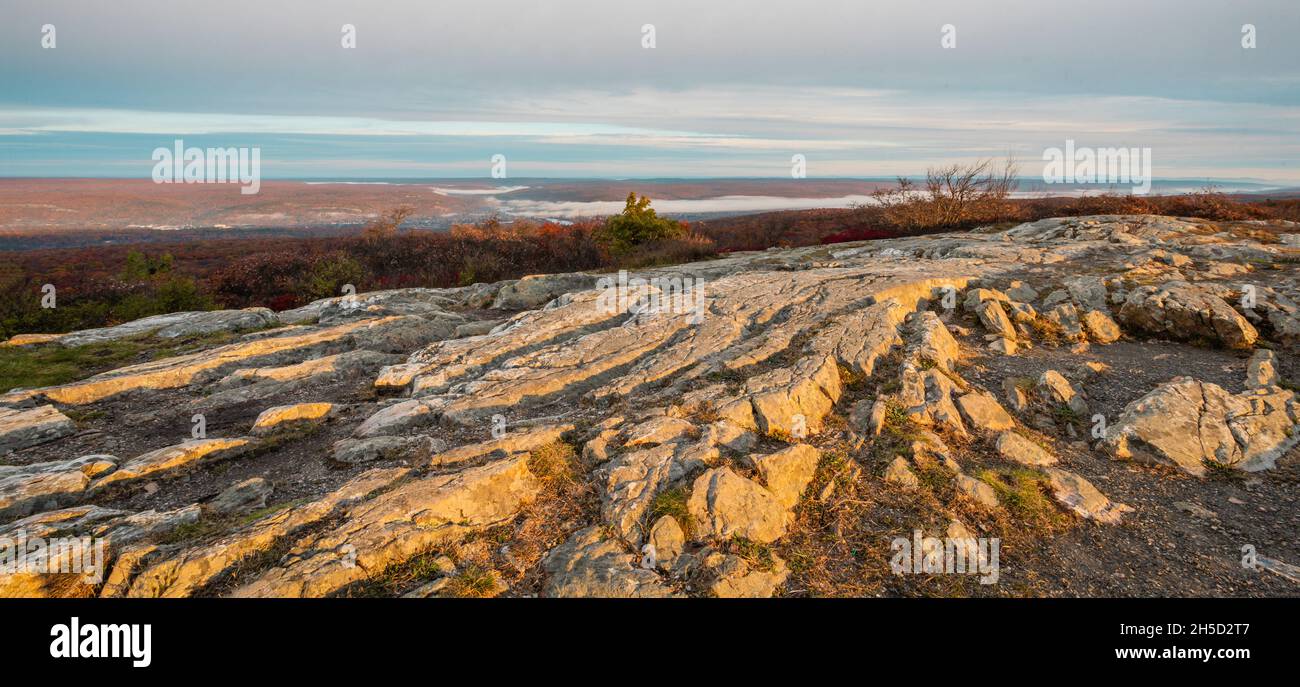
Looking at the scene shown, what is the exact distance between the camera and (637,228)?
1329 inches

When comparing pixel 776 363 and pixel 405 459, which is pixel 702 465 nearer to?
pixel 776 363

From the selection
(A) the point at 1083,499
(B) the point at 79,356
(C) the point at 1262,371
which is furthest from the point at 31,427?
(C) the point at 1262,371

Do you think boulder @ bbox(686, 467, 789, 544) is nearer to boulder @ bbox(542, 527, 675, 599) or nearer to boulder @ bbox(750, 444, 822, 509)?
boulder @ bbox(750, 444, 822, 509)

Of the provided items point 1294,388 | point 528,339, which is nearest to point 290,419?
point 528,339

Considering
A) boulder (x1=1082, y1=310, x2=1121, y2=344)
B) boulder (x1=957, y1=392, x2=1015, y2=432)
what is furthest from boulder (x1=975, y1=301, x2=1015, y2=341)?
boulder (x1=957, y1=392, x2=1015, y2=432)

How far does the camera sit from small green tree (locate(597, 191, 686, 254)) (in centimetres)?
3341

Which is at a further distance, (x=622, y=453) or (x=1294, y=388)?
(x=1294, y=388)

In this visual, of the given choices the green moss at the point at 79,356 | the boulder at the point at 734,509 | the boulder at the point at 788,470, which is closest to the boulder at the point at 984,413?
the boulder at the point at 788,470

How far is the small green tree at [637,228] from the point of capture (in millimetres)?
33406

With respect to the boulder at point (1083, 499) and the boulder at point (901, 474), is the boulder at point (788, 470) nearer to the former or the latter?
the boulder at point (901, 474)

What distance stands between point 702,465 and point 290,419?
26.4ft

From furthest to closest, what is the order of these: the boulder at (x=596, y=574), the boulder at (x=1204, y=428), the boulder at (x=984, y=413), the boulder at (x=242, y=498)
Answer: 1. the boulder at (x=984, y=413)
2. the boulder at (x=1204, y=428)
3. the boulder at (x=242, y=498)
4. the boulder at (x=596, y=574)

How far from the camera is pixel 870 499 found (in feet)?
23.0

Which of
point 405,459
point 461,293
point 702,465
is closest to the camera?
point 702,465
